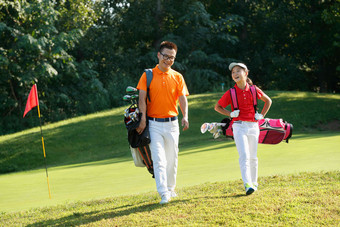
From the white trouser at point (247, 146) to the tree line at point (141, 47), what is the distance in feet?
67.2

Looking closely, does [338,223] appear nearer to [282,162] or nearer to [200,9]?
[282,162]

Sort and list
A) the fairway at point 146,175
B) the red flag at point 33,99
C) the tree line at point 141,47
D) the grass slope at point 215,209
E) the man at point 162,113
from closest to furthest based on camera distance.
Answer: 1. the grass slope at point 215,209
2. the man at point 162,113
3. the fairway at point 146,175
4. the red flag at point 33,99
5. the tree line at point 141,47

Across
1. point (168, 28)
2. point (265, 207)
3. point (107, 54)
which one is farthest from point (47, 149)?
point (168, 28)

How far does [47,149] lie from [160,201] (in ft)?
37.8

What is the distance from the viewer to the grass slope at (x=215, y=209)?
5.09m

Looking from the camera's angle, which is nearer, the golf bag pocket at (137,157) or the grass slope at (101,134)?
the golf bag pocket at (137,157)

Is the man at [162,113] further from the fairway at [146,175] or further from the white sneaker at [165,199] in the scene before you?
the fairway at [146,175]

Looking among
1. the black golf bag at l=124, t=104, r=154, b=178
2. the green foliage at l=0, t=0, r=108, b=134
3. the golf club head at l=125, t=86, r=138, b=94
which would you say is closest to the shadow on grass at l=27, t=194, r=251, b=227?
the black golf bag at l=124, t=104, r=154, b=178

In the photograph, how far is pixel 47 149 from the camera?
1689 centimetres

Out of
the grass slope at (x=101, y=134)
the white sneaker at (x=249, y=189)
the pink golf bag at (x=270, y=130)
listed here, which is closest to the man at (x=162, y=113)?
the pink golf bag at (x=270, y=130)

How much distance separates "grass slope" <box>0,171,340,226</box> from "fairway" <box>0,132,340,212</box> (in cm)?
60

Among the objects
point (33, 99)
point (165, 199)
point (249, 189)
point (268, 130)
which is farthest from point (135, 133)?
point (33, 99)

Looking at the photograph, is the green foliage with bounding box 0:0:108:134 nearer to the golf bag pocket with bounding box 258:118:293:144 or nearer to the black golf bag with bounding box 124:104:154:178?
the black golf bag with bounding box 124:104:154:178

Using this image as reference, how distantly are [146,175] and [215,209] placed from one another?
4184 millimetres
